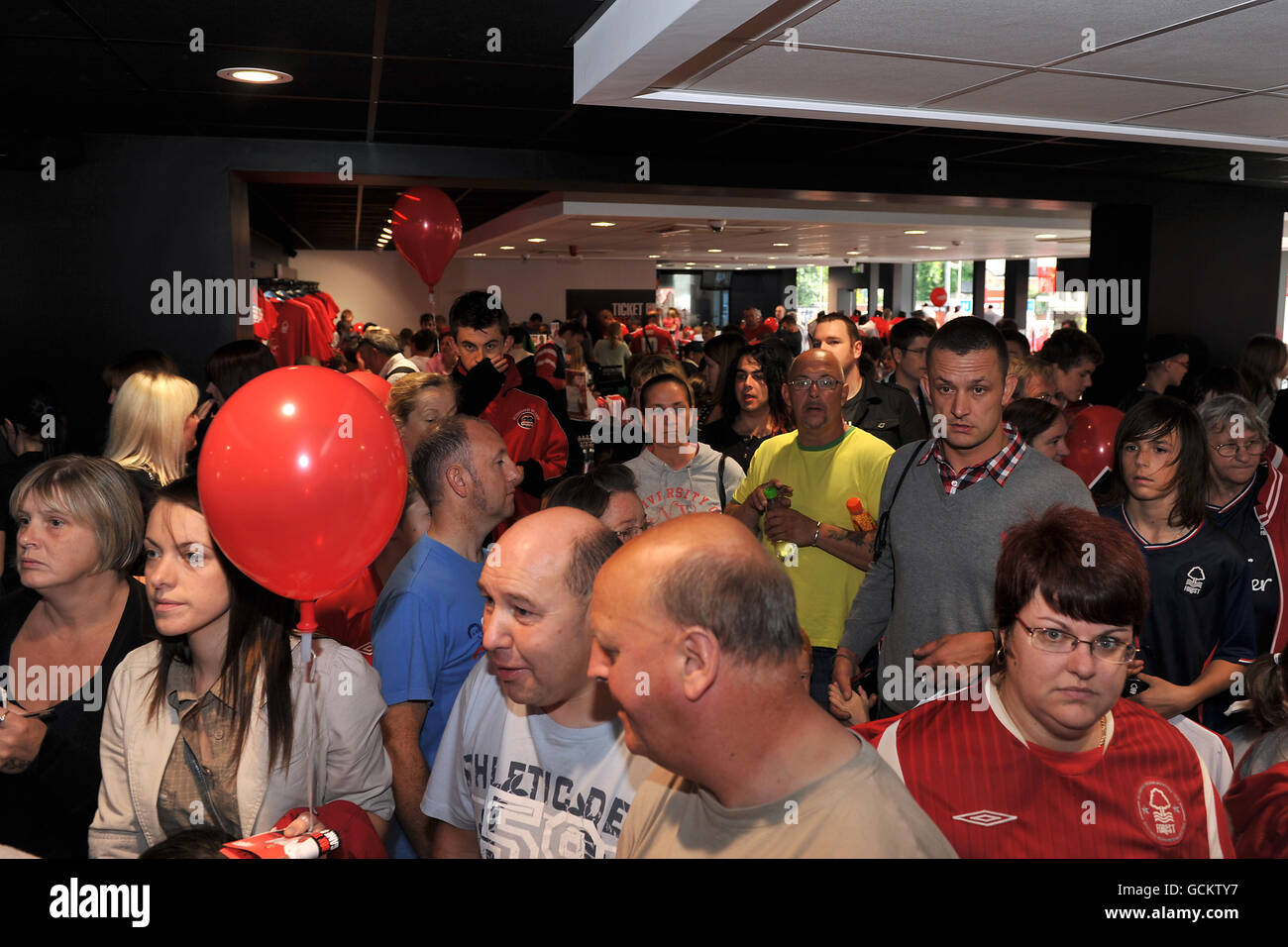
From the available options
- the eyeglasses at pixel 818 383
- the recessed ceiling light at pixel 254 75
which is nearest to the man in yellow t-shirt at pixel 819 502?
the eyeglasses at pixel 818 383

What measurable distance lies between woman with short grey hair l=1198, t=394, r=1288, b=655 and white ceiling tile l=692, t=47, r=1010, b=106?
4.70 ft

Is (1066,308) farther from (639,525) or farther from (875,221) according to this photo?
(639,525)

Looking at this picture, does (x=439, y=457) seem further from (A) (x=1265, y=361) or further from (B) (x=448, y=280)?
(B) (x=448, y=280)

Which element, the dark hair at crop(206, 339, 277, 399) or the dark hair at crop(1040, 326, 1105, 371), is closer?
the dark hair at crop(206, 339, 277, 399)

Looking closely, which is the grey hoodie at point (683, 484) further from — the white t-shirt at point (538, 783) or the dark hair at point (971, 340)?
the white t-shirt at point (538, 783)

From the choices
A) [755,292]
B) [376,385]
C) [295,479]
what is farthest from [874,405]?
[755,292]

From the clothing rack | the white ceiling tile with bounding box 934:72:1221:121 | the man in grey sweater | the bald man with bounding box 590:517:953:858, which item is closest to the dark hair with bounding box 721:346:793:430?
the white ceiling tile with bounding box 934:72:1221:121

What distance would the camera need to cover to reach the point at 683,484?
3766mm

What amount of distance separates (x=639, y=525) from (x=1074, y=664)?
1067 millimetres

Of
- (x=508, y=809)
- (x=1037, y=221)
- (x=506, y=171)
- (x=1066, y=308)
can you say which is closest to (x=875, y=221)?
(x=1037, y=221)

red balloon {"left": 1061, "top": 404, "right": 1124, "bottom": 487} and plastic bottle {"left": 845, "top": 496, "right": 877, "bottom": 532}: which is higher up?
red balloon {"left": 1061, "top": 404, "right": 1124, "bottom": 487}

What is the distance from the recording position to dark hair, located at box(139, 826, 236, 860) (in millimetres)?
1347

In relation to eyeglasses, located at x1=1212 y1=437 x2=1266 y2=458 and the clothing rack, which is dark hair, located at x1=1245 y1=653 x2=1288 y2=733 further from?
the clothing rack

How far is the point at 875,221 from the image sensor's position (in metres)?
10.0
